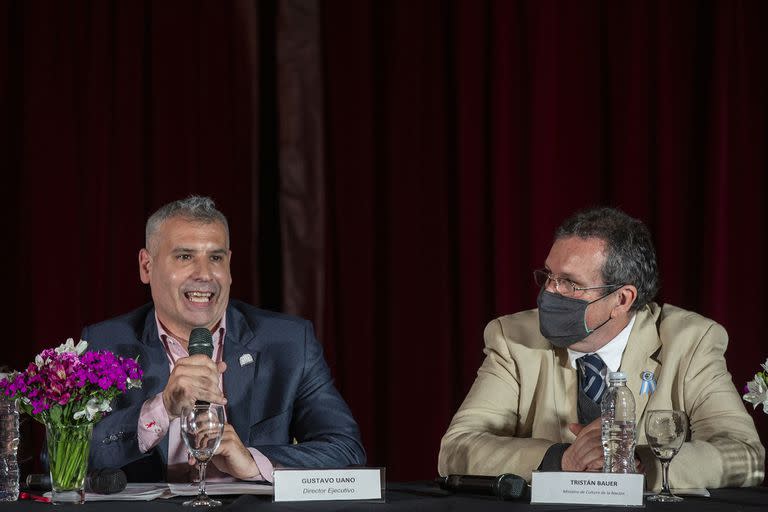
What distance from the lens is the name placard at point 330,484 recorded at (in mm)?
2109

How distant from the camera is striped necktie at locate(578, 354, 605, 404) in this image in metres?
3.05

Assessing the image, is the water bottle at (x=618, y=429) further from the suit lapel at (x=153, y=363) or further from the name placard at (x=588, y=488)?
the suit lapel at (x=153, y=363)

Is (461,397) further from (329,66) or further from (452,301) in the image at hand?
(329,66)

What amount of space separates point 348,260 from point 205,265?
1638mm

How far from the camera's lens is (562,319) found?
301 centimetres

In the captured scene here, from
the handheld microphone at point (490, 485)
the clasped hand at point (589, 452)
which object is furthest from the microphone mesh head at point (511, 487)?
the clasped hand at point (589, 452)

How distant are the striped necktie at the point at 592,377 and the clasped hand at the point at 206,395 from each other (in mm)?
1075

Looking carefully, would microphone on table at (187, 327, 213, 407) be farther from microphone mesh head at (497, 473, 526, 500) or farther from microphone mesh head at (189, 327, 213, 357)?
microphone mesh head at (497, 473, 526, 500)

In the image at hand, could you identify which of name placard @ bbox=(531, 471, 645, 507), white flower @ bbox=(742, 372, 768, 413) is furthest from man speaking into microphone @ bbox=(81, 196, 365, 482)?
white flower @ bbox=(742, 372, 768, 413)

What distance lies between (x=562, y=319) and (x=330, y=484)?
113cm

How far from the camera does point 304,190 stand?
4645 mm

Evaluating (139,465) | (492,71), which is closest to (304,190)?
(492,71)

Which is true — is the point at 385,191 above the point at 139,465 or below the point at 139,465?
above

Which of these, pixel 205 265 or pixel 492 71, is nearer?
pixel 205 265
